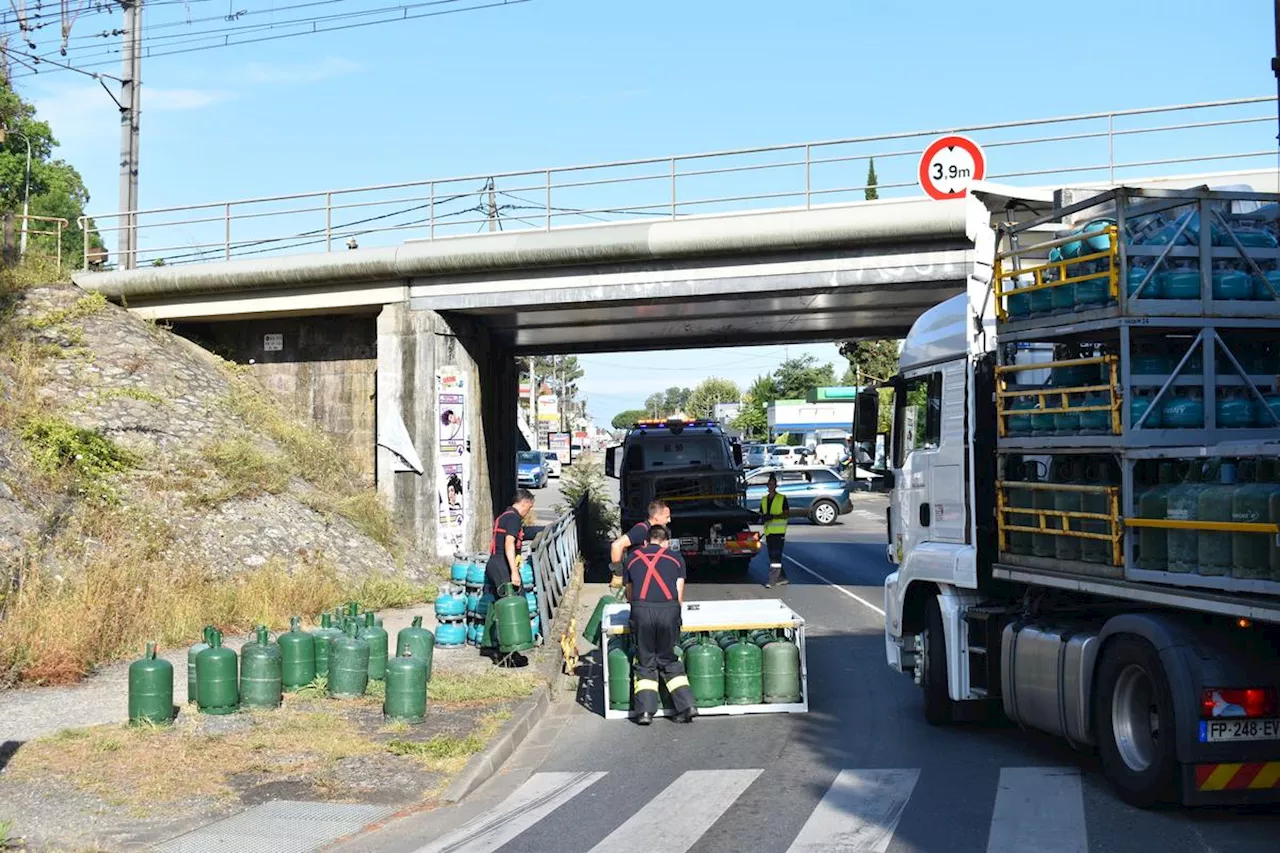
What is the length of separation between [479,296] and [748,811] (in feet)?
51.7

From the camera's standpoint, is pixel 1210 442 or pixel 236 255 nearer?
pixel 1210 442

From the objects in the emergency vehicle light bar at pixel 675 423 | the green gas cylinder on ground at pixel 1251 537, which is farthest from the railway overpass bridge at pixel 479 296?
the green gas cylinder on ground at pixel 1251 537

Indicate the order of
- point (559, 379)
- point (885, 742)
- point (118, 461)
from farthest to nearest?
point (559, 379)
point (118, 461)
point (885, 742)

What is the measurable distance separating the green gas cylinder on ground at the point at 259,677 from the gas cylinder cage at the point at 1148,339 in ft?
19.5

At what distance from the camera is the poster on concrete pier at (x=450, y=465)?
874 inches

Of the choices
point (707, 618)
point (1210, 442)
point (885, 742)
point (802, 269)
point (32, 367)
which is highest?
point (802, 269)

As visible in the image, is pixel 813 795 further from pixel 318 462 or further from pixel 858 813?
pixel 318 462

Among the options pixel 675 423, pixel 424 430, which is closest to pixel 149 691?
pixel 424 430

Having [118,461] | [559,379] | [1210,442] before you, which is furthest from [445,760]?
[559,379]

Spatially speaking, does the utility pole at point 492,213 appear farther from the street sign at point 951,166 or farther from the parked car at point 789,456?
the parked car at point 789,456

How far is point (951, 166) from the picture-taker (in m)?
18.7

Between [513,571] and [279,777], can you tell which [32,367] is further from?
[279,777]

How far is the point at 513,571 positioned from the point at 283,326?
533 inches

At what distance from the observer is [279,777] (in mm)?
8094
